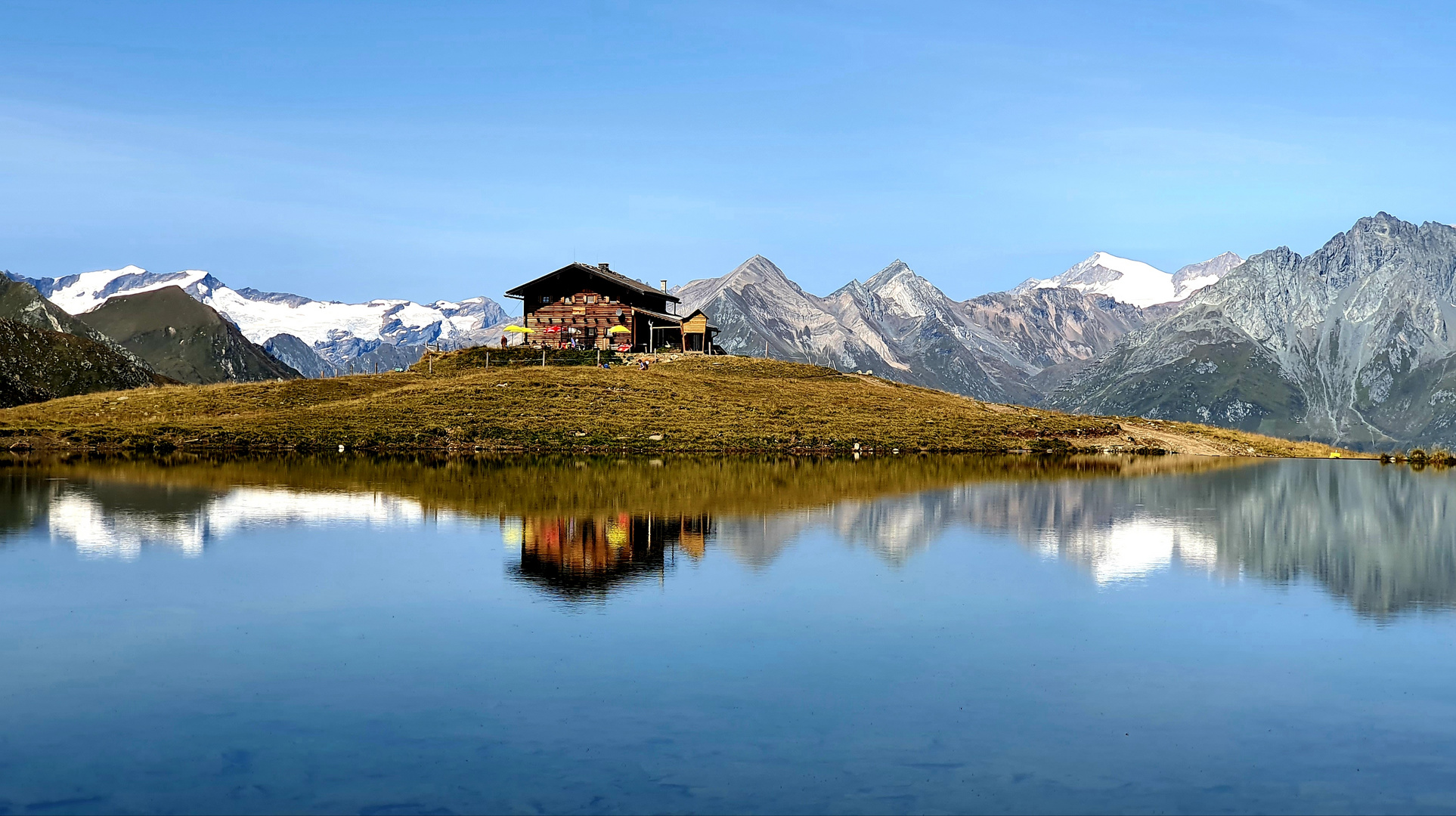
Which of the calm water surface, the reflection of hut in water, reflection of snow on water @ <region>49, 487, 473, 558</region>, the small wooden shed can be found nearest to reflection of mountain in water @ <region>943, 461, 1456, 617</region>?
the calm water surface

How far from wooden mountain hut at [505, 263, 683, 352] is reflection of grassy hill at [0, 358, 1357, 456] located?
16.8 m

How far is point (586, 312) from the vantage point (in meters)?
146

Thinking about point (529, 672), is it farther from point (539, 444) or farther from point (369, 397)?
point (369, 397)

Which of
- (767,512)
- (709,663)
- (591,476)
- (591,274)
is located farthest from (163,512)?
(591,274)

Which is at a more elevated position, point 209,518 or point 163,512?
point 163,512

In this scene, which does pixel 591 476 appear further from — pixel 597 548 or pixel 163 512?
pixel 597 548

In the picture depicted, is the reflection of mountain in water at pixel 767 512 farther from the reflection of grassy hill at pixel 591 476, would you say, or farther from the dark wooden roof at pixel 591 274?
the dark wooden roof at pixel 591 274

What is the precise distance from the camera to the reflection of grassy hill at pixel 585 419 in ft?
302

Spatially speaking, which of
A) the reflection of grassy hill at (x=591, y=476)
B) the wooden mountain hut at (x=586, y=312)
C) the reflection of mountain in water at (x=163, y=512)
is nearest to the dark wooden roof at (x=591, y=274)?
the wooden mountain hut at (x=586, y=312)

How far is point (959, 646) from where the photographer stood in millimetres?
25016

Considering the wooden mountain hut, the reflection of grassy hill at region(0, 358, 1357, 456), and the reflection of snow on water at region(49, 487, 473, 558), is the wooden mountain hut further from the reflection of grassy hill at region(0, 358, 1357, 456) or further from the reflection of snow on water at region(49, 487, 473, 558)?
the reflection of snow on water at region(49, 487, 473, 558)

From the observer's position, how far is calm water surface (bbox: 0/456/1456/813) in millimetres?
16812

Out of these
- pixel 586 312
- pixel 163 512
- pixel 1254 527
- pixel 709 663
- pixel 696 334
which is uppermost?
pixel 586 312

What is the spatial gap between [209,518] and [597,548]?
16.3m
